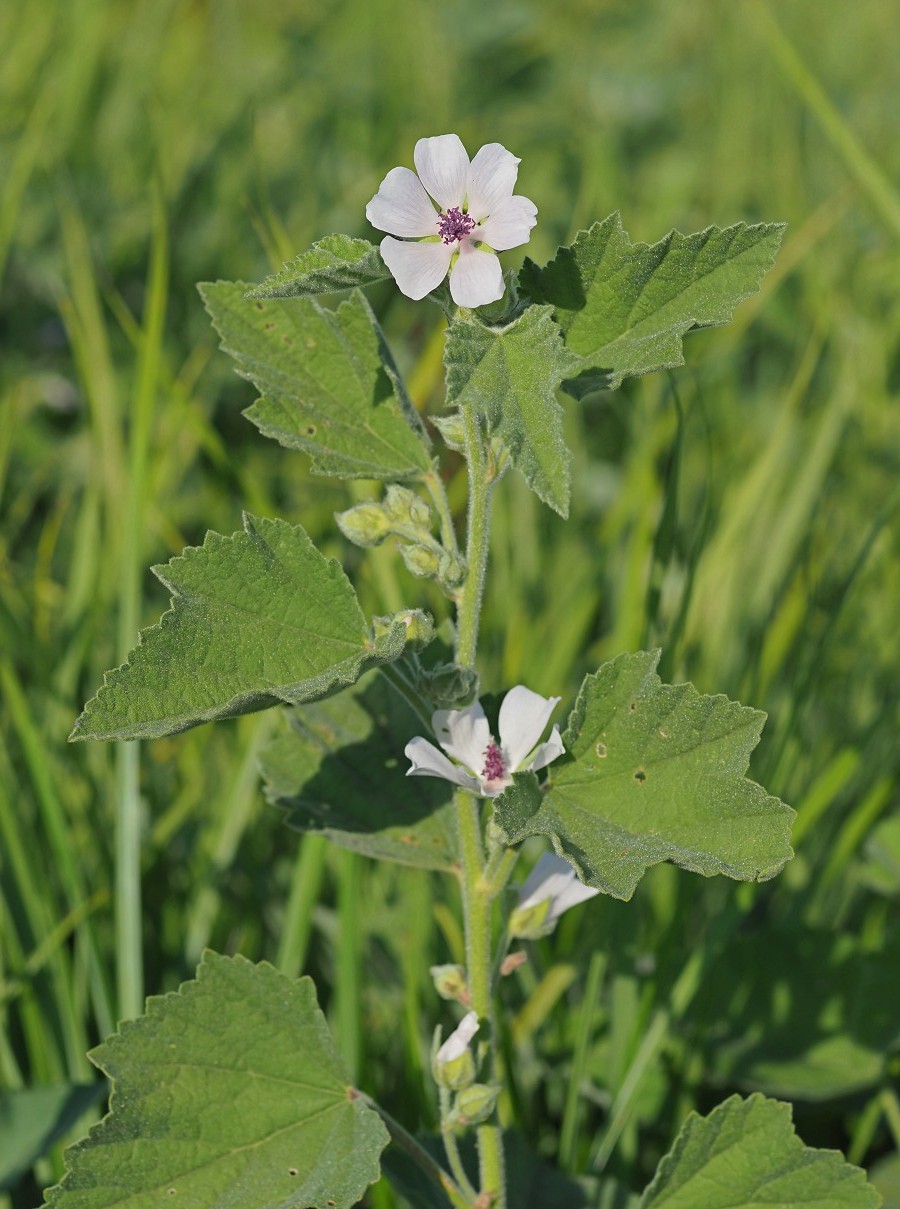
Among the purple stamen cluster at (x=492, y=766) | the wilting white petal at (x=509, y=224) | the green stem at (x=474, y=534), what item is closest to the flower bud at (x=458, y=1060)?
the purple stamen cluster at (x=492, y=766)

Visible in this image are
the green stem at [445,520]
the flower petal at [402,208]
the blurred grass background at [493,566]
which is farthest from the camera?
the blurred grass background at [493,566]

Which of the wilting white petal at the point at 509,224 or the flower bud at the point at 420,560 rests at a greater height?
the wilting white petal at the point at 509,224

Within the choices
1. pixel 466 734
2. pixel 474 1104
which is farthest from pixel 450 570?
pixel 474 1104

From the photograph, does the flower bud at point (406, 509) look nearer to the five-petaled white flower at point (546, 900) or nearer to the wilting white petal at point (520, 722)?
the wilting white petal at point (520, 722)

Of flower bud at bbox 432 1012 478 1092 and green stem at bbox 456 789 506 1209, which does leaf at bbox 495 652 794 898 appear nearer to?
green stem at bbox 456 789 506 1209

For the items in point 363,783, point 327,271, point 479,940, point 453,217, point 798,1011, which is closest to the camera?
point 327,271

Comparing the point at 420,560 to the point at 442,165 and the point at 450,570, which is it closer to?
the point at 450,570
